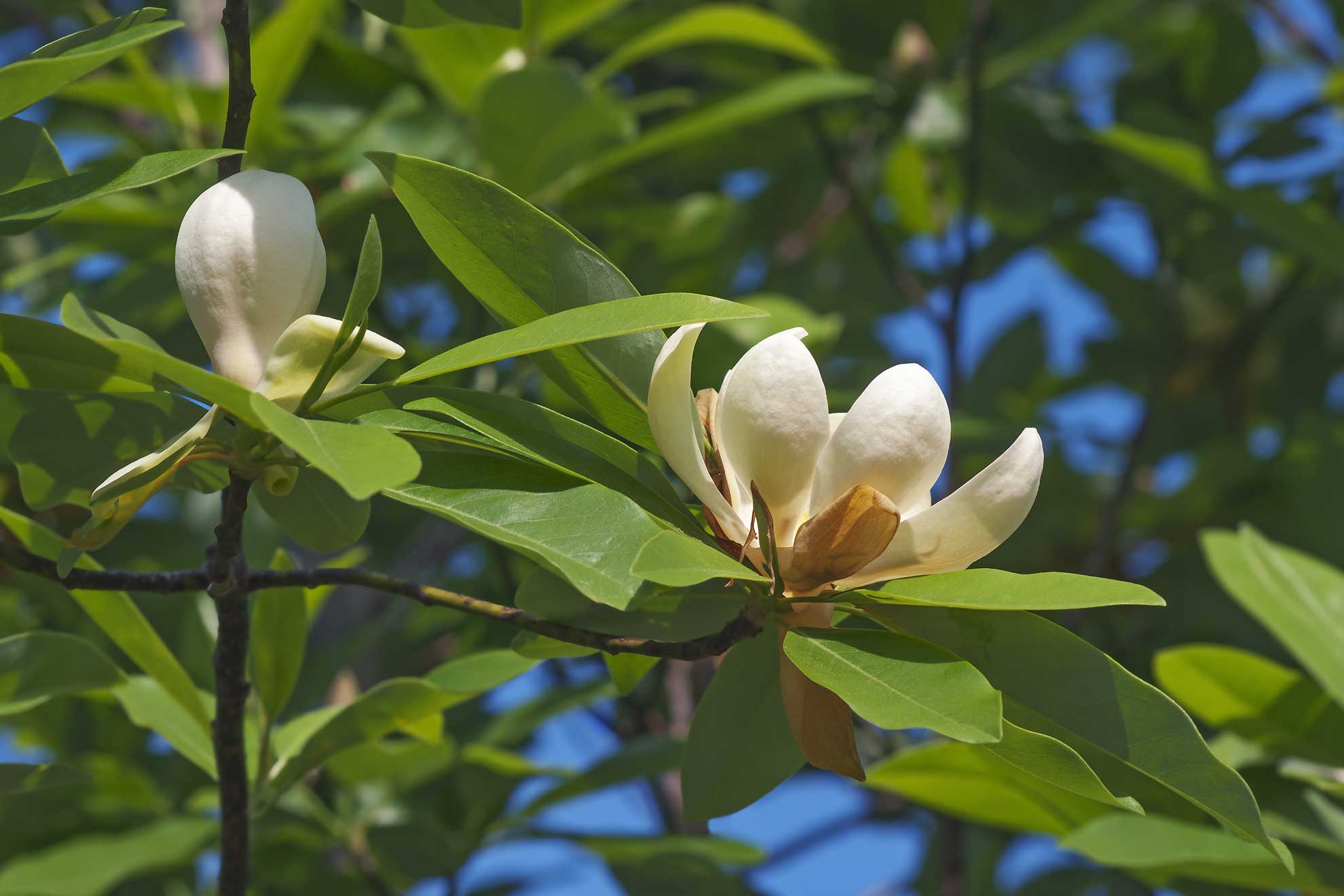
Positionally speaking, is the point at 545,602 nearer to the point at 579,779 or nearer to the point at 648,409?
the point at 648,409

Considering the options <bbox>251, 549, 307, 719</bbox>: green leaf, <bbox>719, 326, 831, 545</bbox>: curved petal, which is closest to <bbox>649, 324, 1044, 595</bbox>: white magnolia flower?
<bbox>719, 326, 831, 545</bbox>: curved petal

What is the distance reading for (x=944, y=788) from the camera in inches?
45.1

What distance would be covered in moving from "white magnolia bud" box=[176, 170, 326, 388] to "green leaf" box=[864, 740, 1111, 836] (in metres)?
Answer: 0.68

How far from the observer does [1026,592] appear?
55 centimetres

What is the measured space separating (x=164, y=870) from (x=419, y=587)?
3.94 ft

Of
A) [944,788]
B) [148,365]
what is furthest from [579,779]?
[148,365]

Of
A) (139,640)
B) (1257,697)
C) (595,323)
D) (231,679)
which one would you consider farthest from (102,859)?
(1257,697)

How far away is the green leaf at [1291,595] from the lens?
108 centimetres

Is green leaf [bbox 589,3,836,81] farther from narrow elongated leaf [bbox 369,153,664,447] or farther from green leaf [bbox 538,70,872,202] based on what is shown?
narrow elongated leaf [bbox 369,153,664,447]

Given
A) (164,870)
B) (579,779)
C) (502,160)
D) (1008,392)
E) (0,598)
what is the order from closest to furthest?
(579,779) < (502,160) < (164,870) < (0,598) < (1008,392)

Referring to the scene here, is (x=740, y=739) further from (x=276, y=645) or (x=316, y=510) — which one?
(x=276, y=645)

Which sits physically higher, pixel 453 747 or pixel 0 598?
pixel 0 598

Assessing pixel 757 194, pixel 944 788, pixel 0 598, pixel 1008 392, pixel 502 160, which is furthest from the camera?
pixel 1008 392

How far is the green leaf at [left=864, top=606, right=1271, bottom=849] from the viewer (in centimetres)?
59
